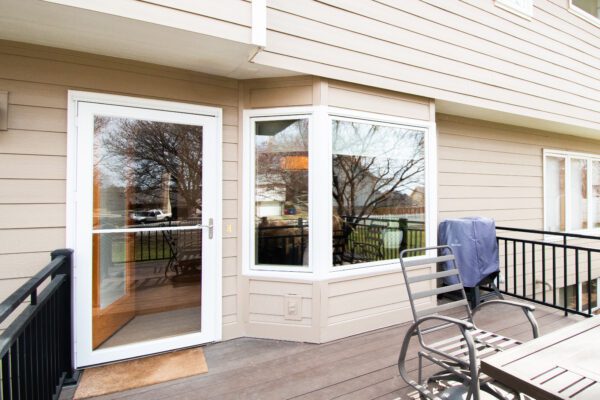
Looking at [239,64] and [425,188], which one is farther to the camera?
[425,188]

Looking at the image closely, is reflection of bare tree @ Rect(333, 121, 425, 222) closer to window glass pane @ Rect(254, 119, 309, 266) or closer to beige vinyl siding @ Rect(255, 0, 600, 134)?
window glass pane @ Rect(254, 119, 309, 266)

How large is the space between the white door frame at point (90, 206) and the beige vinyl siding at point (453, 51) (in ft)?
2.84

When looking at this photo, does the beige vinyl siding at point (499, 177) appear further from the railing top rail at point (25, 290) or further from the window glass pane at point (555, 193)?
the railing top rail at point (25, 290)

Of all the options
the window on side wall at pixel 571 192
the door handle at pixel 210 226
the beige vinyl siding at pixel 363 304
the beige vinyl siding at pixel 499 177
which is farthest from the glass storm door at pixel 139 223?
the window on side wall at pixel 571 192

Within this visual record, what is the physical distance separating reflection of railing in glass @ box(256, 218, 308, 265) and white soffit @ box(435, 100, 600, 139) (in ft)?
7.27

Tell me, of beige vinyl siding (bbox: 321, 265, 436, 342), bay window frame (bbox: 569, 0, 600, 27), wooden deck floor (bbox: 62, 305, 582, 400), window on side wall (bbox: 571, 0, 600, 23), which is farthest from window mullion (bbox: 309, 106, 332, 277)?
window on side wall (bbox: 571, 0, 600, 23)

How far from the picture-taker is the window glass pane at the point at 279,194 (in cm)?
283

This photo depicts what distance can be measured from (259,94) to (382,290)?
2.24 metres

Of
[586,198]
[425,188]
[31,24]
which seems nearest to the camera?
[31,24]

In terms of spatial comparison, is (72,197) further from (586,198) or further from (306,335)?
(586,198)

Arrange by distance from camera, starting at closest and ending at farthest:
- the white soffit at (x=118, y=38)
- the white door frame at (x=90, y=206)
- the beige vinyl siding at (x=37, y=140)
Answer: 1. the white soffit at (x=118, y=38)
2. the beige vinyl siding at (x=37, y=140)
3. the white door frame at (x=90, y=206)

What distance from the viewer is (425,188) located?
11.2 ft

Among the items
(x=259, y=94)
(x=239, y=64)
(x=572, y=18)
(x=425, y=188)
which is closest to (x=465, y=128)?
(x=425, y=188)

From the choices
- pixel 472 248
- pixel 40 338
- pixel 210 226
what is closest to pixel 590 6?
pixel 472 248
